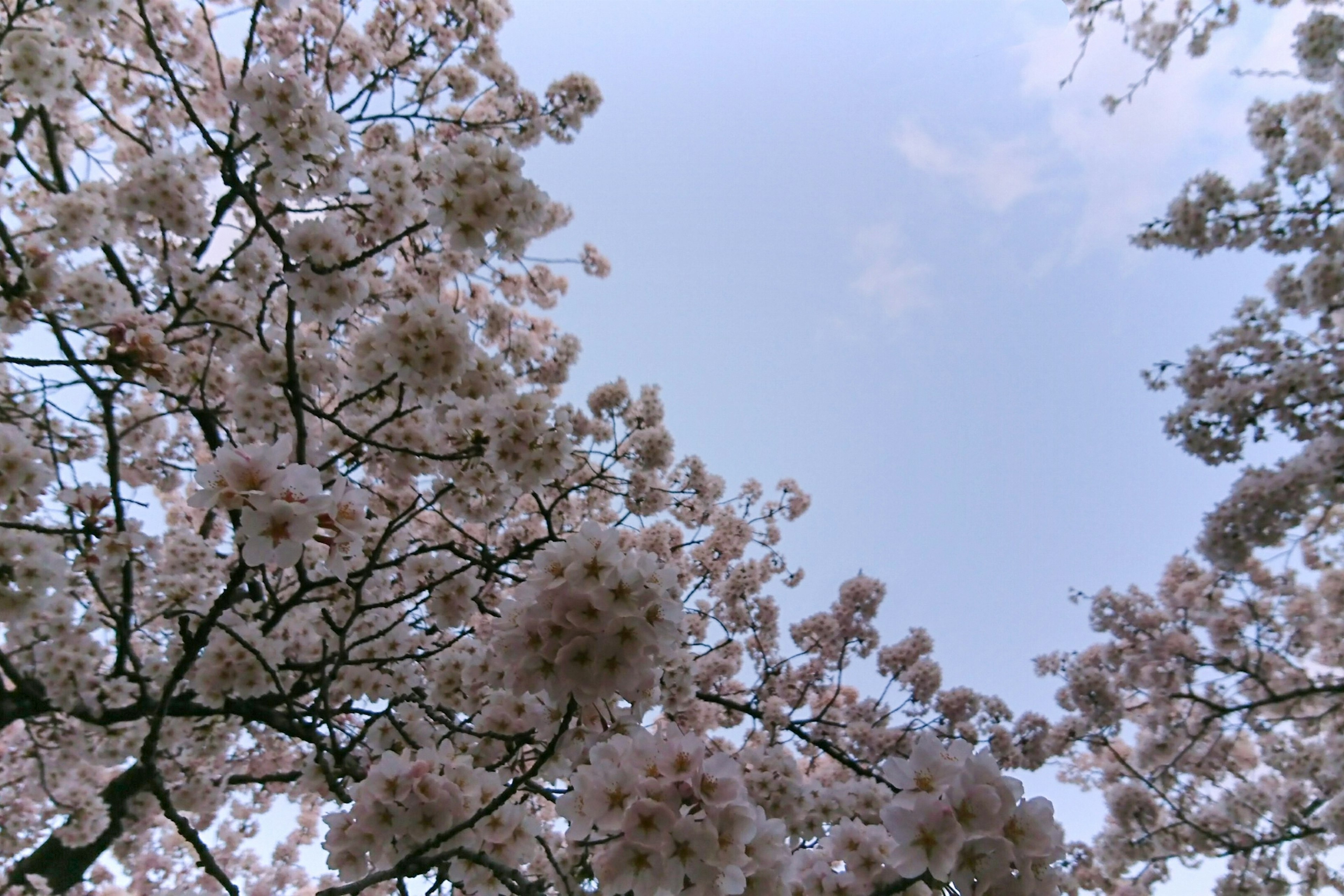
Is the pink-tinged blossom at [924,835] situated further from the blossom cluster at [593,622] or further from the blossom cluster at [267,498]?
the blossom cluster at [267,498]

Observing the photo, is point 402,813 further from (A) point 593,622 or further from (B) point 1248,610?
(B) point 1248,610

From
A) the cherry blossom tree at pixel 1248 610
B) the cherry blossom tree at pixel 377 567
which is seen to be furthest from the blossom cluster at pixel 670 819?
the cherry blossom tree at pixel 1248 610

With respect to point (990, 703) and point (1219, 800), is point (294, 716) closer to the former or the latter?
point (990, 703)

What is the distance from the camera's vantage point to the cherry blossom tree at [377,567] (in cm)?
211

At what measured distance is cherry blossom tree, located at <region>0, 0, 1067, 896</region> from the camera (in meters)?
2.11

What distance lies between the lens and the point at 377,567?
10.9 feet

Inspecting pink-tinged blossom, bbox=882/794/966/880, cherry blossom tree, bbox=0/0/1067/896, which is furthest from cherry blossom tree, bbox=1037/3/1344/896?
pink-tinged blossom, bbox=882/794/966/880

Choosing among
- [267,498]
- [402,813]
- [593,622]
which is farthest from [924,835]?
[267,498]

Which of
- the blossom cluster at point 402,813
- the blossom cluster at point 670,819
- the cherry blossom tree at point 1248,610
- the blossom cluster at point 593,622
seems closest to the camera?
the blossom cluster at point 670,819

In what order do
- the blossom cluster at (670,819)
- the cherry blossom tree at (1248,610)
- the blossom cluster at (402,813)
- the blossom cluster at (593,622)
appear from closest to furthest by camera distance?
the blossom cluster at (670,819) → the blossom cluster at (593,622) → the blossom cluster at (402,813) → the cherry blossom tree at (1248,610)

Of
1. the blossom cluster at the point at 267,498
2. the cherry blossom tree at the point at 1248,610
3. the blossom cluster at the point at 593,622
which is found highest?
the cherry blossom tree at the point at 1248,610

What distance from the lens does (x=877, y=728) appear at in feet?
28.2

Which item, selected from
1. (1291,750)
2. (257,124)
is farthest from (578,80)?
(1291,750)

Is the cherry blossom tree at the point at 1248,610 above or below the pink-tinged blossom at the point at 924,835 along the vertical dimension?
above
